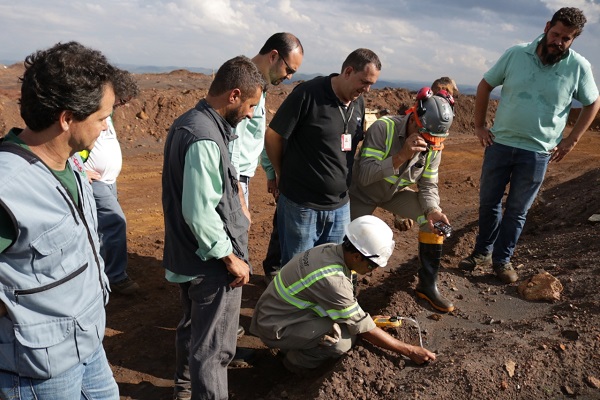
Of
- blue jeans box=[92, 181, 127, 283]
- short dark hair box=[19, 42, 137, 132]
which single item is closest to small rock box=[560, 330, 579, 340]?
short dark hair box=[19, 42, 137, 132]

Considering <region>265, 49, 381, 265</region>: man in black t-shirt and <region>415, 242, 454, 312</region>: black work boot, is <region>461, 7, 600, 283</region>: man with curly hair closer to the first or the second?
<region>415, 242, 454, 312</region>: black work boot

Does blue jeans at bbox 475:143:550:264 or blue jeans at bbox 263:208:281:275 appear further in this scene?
blue jeans at bbox 263:208:281:275

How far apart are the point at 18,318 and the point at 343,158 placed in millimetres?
2681

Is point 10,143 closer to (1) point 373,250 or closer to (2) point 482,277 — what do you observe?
(1) point 373,250

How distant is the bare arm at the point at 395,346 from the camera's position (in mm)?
3432

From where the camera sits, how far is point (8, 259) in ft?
5.54

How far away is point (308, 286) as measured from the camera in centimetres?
339

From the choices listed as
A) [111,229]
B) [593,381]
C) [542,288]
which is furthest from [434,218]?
[111,229]

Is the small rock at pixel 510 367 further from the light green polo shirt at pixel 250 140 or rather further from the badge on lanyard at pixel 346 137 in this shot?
the light green polo shirt at pixel 250 140

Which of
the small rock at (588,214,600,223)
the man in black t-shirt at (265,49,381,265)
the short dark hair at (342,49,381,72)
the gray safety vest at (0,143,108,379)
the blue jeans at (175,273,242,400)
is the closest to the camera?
the gray safety vest at (0,143,108,379)

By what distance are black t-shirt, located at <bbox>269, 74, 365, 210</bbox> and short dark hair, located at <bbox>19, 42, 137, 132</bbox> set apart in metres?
2.09

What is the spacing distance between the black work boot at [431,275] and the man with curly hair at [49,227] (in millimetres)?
2958

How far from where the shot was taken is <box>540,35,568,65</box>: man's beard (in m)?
4.29

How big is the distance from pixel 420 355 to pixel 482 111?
8.34 feet
